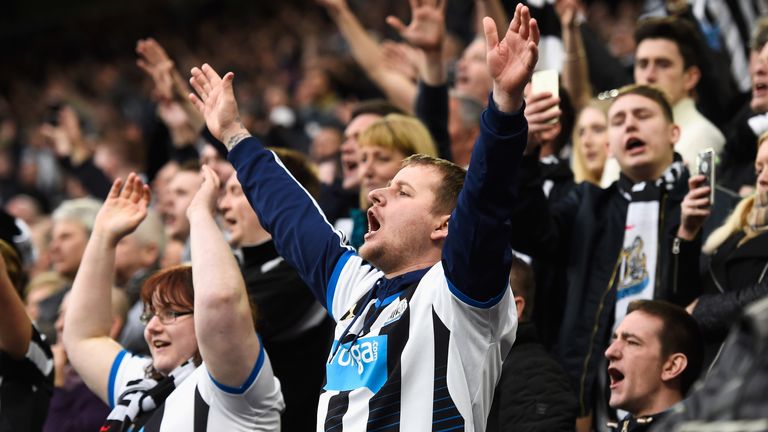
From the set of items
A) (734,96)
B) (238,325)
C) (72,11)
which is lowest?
(238,325)

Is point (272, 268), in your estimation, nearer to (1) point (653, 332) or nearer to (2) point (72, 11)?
(1) point (653, 332)

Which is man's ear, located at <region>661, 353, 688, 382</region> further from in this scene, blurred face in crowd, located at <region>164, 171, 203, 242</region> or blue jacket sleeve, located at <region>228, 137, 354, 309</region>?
blurred face in crowd, located at <region>164, 171, 203, 242</region>

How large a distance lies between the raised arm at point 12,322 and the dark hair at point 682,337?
2.18m

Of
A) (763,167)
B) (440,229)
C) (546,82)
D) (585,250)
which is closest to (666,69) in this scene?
(585,250)

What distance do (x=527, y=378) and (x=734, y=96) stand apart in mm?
2716

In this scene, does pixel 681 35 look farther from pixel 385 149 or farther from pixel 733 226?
pixel 385 149

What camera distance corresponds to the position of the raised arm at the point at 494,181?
2707mm

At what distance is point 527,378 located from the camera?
12.3 feet

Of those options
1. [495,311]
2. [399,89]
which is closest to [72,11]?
[399,89]

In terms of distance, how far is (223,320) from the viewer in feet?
10.6

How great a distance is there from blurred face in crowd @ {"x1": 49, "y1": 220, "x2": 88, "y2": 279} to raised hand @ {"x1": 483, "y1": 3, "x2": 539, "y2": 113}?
389 centimetres

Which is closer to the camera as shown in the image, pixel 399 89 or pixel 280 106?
pixel 399 89

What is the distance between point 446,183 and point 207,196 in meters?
0.84

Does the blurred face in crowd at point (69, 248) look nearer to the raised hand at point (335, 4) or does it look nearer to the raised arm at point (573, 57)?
the raised hand at point (335, 4)
